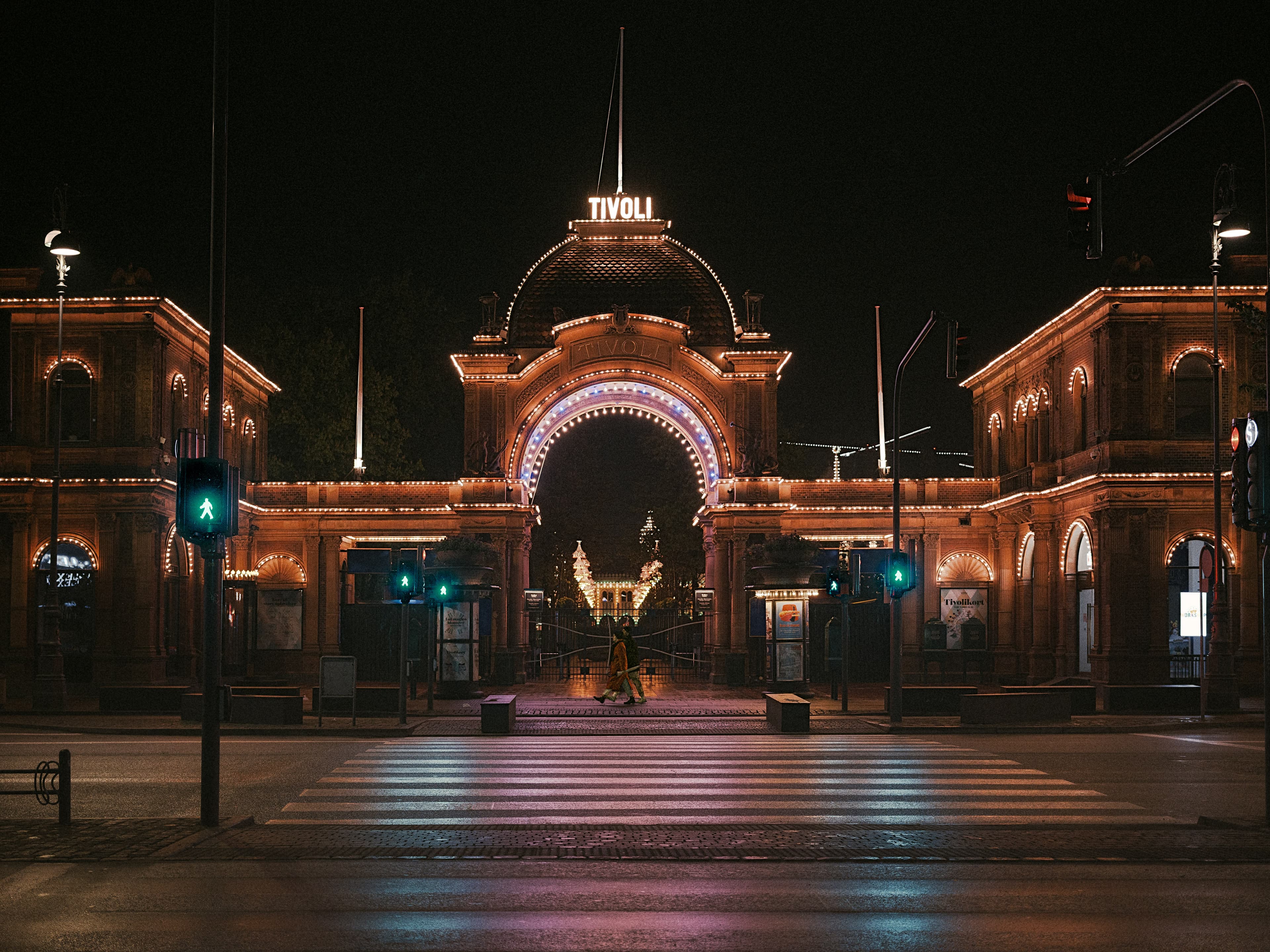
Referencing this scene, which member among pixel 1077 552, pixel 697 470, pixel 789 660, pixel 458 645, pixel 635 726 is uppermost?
pixel 697 470

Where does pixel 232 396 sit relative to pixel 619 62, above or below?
below

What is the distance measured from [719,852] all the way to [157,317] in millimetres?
30451

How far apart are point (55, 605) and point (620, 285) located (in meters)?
22.3

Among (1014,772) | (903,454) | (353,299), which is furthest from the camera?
(903,454)

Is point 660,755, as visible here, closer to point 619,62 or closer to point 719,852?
point 719,852

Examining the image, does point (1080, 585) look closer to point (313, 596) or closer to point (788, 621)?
point (788, 621)

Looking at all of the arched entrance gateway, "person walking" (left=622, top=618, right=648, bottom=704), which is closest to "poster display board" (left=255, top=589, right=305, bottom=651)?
the arched entrance gateway

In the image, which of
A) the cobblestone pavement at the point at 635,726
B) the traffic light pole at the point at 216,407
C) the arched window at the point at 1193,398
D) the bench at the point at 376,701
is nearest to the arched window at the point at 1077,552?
the arched window at the point at 1193,398

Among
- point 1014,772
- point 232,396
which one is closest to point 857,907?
point 1014,772

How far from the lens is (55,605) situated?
3234cm

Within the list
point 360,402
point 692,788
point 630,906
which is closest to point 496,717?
point 692,788

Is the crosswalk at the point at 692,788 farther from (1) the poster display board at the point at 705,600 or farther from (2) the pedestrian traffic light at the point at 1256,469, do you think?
(1) the poster display board at the point at 705,600

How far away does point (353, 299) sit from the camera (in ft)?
208

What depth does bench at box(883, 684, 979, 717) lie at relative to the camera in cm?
2941
